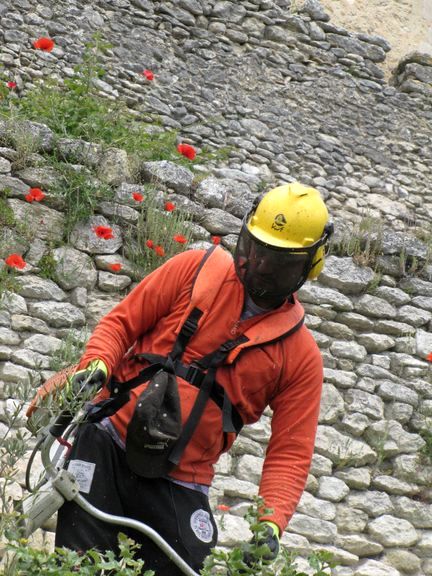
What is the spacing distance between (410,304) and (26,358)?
2.87 metres

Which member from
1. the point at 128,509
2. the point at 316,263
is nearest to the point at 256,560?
the point at 128,509

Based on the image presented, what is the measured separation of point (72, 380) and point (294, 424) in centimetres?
77

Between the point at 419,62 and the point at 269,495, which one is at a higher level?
the point at 269,495

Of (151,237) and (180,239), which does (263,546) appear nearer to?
(180,239)

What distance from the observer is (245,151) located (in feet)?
26.6

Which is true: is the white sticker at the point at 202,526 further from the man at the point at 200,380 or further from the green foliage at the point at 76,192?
the green foliage at the point at 76,192

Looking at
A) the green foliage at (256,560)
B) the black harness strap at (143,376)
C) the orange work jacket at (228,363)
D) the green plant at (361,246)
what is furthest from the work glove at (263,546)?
the green plant at (361,246)

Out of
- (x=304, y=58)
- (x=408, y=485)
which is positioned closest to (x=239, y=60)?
(x=304, y=58)

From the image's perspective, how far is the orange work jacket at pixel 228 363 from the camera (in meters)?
3.15

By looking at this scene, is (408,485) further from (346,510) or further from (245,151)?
(245,151)

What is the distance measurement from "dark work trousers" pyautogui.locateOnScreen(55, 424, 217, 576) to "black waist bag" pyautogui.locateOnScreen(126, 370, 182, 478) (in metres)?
0.08

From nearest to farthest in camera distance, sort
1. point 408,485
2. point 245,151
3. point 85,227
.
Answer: point 408,485 → point 85,227 → point 245,151

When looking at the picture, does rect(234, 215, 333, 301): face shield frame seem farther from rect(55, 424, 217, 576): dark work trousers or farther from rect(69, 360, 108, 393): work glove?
rect(55, 424, 217, 576): dark work trousers

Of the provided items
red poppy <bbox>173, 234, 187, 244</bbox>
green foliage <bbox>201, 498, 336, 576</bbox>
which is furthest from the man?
red poppy <bbox>173, 234, 187, 244</bbox>
